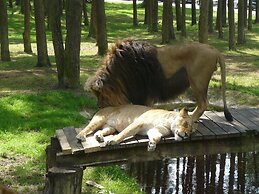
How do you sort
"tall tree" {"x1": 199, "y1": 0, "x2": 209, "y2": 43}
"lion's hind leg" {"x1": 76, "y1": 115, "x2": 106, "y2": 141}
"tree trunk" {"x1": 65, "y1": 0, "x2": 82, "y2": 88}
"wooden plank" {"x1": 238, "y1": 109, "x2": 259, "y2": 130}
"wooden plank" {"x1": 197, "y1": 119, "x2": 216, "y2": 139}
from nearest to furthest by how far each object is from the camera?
"lion's hind leg" {"x1": 76, "y1": 115, "x2": 106, "y2": 141} → "wooden plank" {"x1": 197, "y1": 119, "x2": 216, "y2": 139} → "wooden plank" {"x1": 238, "y1": 109, "x2": 259, "y2": 130} → "tree trunk" {"x1": 65, "y1": 0, "x2": 82, "y2": 88} → "tall tree" {"x1": 199, "y1": 0, "x2": 209, "y2": 43}

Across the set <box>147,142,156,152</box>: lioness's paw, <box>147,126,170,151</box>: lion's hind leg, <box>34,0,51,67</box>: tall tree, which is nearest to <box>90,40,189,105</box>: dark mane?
<box>147,126,170,151</box>: lion's hind leg

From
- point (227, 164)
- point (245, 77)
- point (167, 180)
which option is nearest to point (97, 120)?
point (167, 180)

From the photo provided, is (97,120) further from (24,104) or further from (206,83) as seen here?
(24,104)

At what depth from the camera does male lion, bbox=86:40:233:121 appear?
6.07 metres

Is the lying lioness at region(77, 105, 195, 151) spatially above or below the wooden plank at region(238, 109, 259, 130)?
above

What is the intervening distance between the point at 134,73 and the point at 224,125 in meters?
1.30

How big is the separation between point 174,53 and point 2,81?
7.60 meters

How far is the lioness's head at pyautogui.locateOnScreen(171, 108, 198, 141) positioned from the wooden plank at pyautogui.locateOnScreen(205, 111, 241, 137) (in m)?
0.72

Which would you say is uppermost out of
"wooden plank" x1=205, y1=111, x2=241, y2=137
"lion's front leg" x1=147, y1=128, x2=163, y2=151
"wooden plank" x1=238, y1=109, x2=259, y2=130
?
"lion's front leg" x1=147, y1=128, x2=163, y2=151

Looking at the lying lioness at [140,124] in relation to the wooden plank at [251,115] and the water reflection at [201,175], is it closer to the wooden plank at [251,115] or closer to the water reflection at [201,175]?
the wooden plank at [251,115]

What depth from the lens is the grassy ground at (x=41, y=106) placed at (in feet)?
22.7

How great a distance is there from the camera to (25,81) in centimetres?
1264

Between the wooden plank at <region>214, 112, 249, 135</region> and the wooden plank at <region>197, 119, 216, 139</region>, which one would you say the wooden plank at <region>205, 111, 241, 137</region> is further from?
the wooden plank at <region>197, 119, 216, 139</region>

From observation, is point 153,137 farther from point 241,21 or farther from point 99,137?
point 241,21
